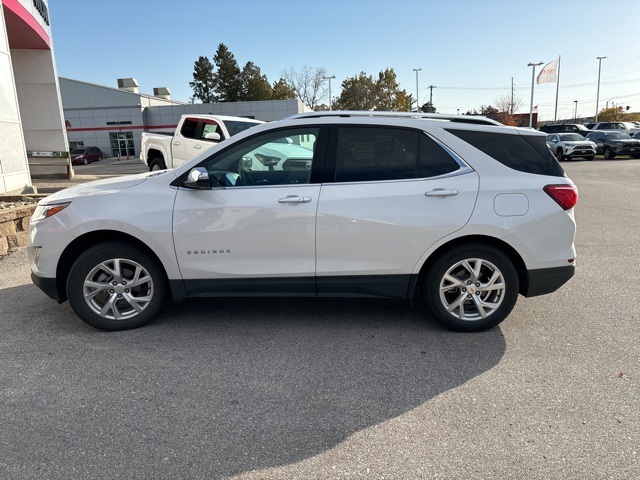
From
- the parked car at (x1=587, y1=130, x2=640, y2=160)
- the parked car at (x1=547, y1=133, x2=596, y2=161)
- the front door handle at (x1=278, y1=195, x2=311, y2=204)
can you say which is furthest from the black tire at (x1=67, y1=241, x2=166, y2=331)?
the parked car at (x1=587, y1=130, x2=640, y2=160)

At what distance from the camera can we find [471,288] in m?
→ 3.95

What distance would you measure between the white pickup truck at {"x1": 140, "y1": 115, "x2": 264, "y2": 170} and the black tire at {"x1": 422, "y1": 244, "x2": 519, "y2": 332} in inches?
342

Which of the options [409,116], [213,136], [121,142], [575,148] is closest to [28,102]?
[213,136]

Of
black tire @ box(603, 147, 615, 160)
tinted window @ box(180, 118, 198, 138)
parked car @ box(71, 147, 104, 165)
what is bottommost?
black tire @ box(603, 147, 615, 160)

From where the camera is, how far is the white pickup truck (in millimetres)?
12258

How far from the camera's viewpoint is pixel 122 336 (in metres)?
4.02

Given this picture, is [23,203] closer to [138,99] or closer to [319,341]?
[319,341]

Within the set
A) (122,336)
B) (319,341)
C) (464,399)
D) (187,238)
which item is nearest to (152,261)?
(187,238)

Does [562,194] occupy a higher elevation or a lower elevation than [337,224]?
higher

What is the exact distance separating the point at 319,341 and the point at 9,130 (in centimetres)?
1032

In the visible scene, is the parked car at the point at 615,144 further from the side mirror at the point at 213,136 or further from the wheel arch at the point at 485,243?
the wheel arch at the point at 485,243

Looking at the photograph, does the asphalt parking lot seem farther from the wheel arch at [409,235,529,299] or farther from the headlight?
the headlight

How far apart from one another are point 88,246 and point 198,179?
1211mm

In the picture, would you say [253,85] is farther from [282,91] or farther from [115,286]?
[115,286]
